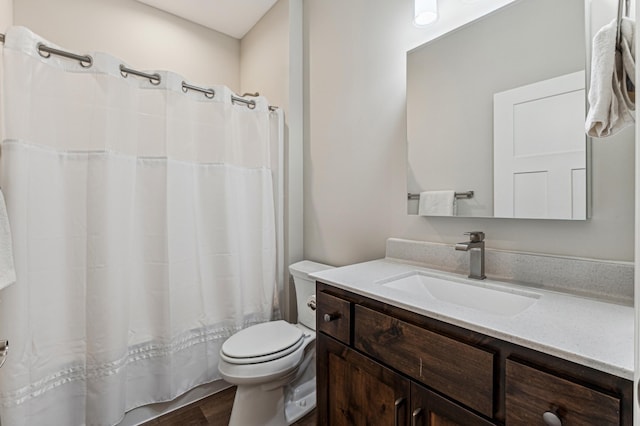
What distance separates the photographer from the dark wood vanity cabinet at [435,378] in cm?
59

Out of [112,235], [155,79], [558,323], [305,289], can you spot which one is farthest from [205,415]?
[155,79]

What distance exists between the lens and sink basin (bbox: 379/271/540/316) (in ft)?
3.33

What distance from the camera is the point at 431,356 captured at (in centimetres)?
83

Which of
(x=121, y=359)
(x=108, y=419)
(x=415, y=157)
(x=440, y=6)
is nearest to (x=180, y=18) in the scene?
(x=440, y=6)

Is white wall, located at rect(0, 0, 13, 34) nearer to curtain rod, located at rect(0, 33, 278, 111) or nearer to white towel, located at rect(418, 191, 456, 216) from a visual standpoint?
curtain rod, located at rect(0, 33, 278, 111)

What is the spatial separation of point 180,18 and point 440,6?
7.08ft

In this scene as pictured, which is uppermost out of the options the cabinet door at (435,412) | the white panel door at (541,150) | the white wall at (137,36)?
the white wall at (137,36)

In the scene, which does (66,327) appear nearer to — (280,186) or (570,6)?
(280,186)

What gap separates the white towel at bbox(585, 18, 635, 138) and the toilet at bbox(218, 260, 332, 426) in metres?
1.41

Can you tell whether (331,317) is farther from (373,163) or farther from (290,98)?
(290,98)

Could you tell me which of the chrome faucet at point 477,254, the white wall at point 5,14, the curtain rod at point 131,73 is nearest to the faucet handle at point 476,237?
the chrome faucet at point 477,254

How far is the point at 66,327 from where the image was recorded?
1.42 meters

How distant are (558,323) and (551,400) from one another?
0.21m

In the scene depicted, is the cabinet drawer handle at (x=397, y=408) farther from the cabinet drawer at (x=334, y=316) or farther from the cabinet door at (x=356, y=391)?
the cabinet drawer at (x=334, y=316)
